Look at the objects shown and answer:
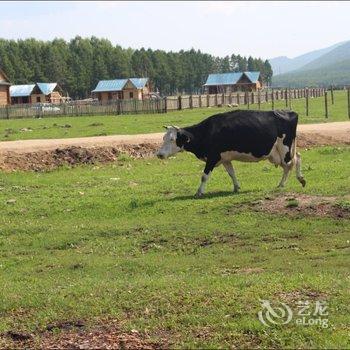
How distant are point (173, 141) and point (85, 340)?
10.5 m

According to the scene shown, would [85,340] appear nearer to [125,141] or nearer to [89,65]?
[125,141]

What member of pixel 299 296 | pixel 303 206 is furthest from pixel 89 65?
pixel 299 296

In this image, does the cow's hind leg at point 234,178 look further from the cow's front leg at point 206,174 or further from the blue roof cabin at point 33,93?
the blue roof cabin at point 33,93

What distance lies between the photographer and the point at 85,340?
22.4ft

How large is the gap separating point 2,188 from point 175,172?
18.6 ft

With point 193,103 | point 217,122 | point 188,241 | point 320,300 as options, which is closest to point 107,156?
point 217,122

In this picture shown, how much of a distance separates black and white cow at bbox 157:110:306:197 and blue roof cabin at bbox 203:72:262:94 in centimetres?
9565

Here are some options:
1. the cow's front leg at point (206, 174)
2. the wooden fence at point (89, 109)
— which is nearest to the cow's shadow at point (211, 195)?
the cow's front leg at point (206, 174)

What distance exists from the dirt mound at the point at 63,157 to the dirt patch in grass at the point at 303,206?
11431mm

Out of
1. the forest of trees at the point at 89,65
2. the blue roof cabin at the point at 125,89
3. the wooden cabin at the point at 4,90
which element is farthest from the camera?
the forest of trees at the point at 89,65

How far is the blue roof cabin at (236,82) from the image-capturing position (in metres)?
112

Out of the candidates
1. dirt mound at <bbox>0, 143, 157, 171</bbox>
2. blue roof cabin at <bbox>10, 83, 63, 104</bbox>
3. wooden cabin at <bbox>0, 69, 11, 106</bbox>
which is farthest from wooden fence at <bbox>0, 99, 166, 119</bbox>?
blue roof cabin at <bbox>10, 83, 63, 104</bbox>

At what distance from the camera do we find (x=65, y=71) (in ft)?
426

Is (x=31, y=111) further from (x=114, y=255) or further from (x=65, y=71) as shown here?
(x=65, y=71)
